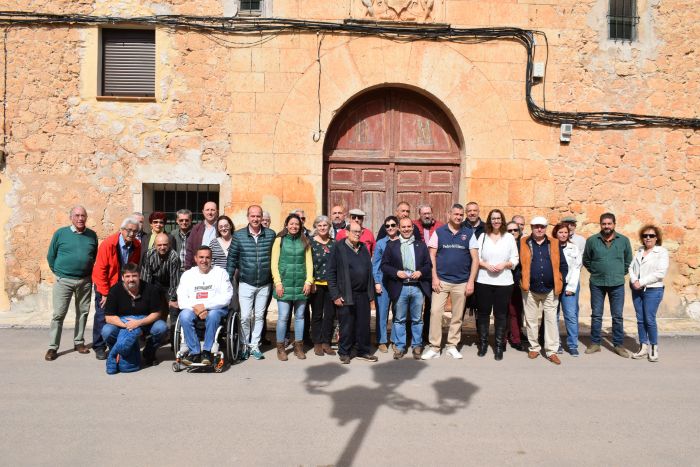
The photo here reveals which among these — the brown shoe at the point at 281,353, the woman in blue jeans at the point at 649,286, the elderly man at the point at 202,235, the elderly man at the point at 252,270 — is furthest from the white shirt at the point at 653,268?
the elderly man at the point at 202,235

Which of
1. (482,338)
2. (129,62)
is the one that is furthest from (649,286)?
(129,62)

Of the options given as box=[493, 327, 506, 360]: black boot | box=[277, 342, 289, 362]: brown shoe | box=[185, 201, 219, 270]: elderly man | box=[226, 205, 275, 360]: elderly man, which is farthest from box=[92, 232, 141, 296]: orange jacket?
box=[493, 327, 506, 360]: black boot

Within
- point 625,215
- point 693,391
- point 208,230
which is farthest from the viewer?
point 625,215

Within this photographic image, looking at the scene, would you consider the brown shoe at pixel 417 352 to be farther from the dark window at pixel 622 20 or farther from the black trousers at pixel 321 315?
the dark window at pixel 622 20

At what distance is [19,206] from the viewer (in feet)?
28.0

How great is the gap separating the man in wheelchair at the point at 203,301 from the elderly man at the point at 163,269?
1.39 feet

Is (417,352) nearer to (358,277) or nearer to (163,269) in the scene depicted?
(358,277)

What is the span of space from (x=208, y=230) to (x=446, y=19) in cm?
528

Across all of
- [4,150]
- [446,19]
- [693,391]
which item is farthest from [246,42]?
[693,391]

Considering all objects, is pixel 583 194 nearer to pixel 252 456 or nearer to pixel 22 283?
pixel 252 456

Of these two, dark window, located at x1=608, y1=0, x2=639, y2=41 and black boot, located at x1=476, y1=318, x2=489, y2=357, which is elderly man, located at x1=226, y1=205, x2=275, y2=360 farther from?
dark window, located at x1=608, y1=0, x2=639, y2=41

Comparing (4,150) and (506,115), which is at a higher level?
(506,115)

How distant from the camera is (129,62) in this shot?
884 centimetres

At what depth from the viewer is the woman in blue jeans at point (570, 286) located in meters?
6.71
